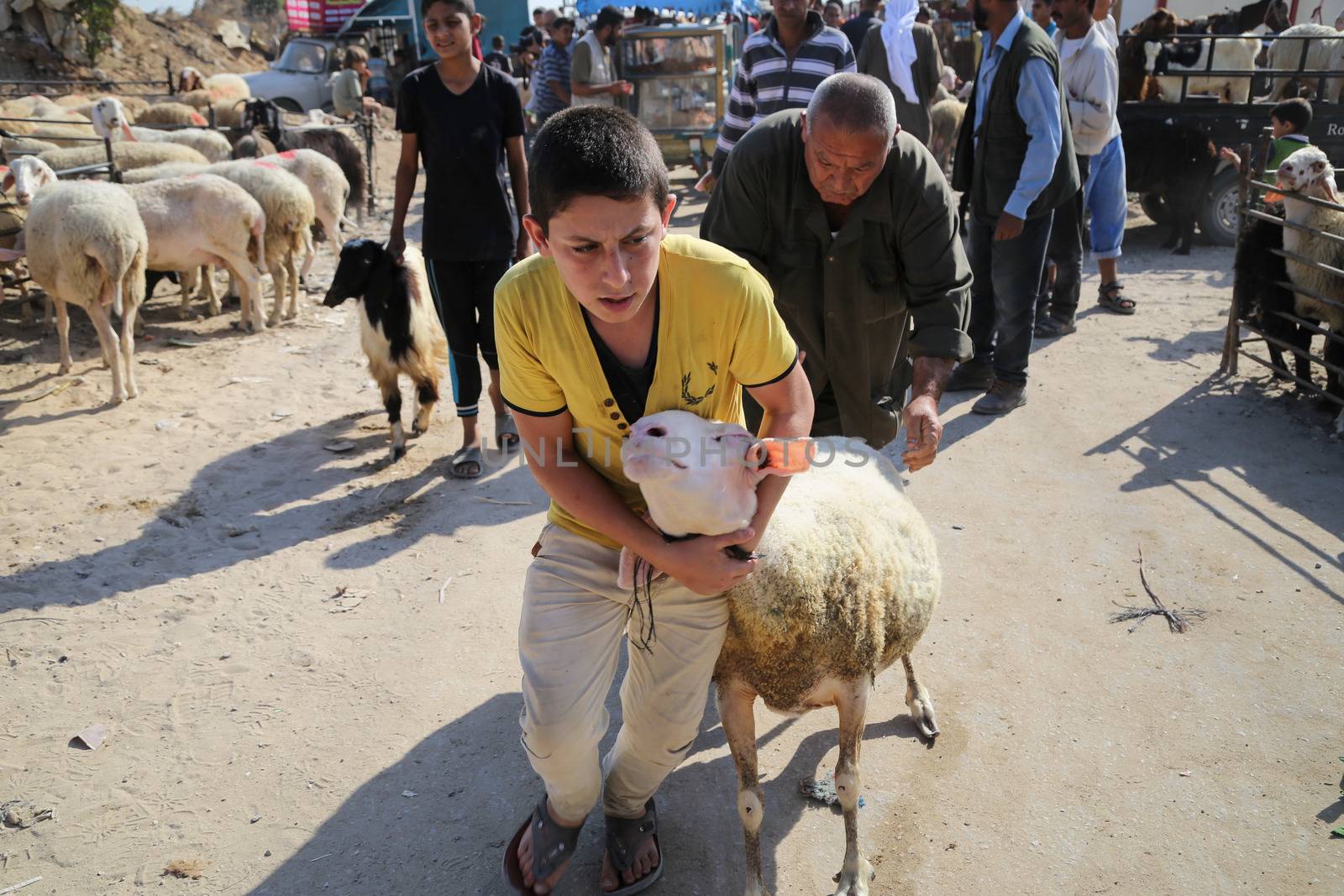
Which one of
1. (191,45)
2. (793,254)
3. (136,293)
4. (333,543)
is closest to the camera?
(793,254)

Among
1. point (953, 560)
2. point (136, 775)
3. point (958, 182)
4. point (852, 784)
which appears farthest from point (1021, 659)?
point (958, 182)

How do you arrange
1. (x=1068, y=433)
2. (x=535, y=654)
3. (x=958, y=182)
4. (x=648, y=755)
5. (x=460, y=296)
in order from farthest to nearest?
(x=958, y=182) → (x=1068, y=433) → (x=460, y=296) → (x=648, y=755) → (x=535, y=654)

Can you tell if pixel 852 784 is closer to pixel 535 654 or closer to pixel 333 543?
pixel 535 654

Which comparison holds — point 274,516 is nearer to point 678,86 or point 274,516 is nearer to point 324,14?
point 678,86

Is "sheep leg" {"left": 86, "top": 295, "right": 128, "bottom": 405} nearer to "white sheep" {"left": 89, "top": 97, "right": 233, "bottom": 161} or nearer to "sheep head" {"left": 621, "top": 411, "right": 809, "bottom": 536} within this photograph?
"white sheep" {"left": 89, "top": 97, "right": 233, "bottom": 161}

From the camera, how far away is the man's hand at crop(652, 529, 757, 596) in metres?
2.03

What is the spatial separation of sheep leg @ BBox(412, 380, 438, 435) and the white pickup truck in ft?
58.2

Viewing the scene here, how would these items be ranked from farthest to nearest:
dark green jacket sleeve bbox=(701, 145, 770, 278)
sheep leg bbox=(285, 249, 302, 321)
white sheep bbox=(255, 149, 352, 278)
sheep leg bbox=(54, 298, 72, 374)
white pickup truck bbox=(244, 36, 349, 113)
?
white pickup truck bbox=(244, 36, 349, 113) → white sheep bbox=(255, 149, 352, 278) → sheep leg bbox=(285, 249, 302, 321) → sheep leg bbox=(54, 298, 72, 374) → dark green jacket sleeve bbox=(701, 145, 770, 278)

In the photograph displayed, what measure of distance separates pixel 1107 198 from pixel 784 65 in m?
3.16

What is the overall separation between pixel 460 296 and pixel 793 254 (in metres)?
2.50

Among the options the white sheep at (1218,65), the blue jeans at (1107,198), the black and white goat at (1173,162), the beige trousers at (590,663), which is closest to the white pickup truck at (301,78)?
the white sheep at (1218,65)

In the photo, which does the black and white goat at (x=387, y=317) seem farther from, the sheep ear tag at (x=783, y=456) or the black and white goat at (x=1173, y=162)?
the black and white goat at (x=1173, y=162)

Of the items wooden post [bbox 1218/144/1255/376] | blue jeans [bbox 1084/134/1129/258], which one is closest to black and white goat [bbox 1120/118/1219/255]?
blue jeans [bbox 1084/134/1129/258]

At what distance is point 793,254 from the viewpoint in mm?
2984
